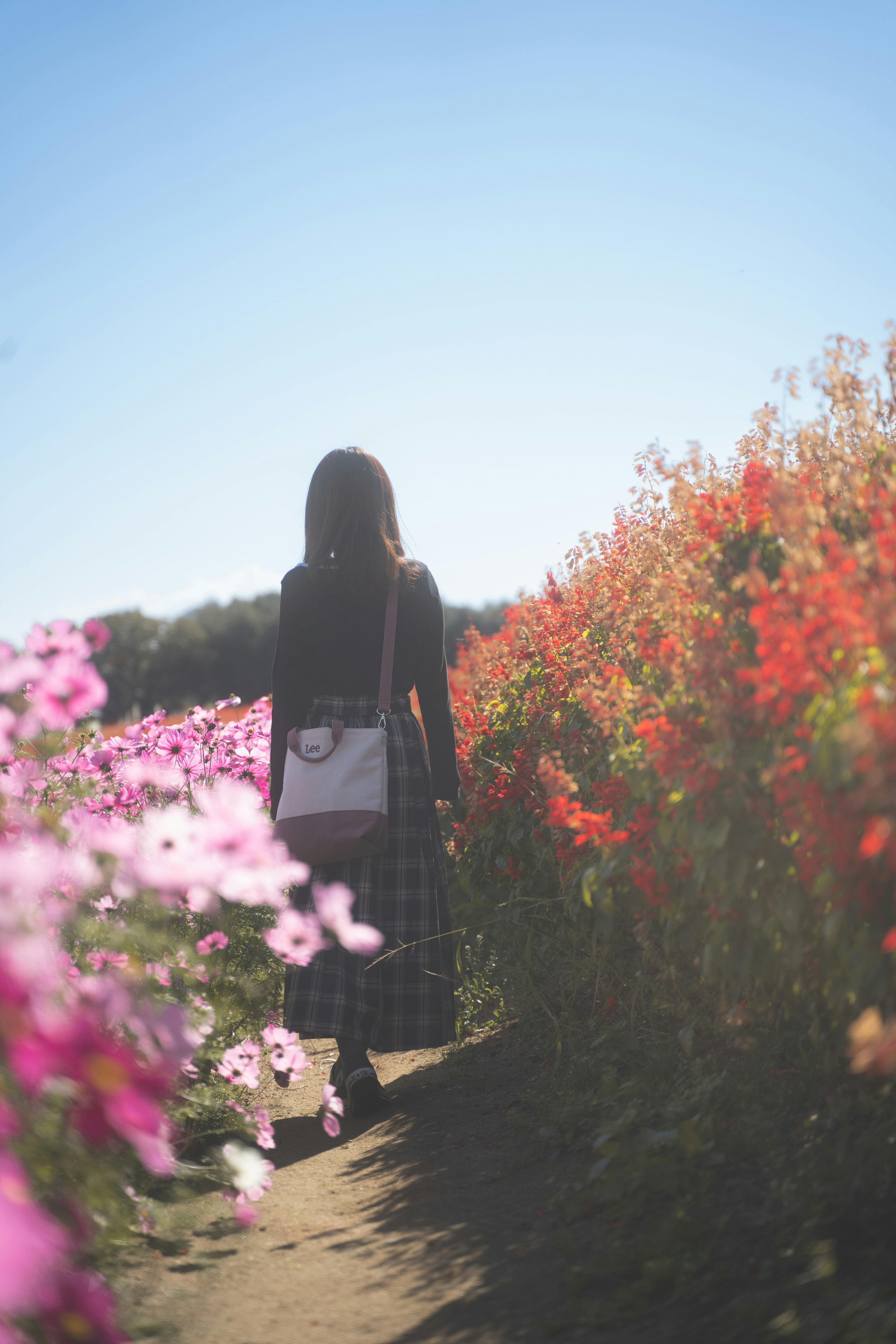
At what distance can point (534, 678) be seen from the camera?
13.7ft

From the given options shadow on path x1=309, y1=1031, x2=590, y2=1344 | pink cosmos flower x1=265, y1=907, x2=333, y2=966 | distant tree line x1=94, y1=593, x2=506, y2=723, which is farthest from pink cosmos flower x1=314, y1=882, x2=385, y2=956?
distant tree line x1=94, y1=593, x2=506, y2=723

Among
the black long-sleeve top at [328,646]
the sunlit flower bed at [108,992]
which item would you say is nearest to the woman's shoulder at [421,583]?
the black long-sleeve top at [328,646]

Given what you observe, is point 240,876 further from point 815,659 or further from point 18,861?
point 815,659

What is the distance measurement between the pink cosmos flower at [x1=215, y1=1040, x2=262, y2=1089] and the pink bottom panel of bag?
595 millimetres

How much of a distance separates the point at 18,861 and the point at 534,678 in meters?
3.17

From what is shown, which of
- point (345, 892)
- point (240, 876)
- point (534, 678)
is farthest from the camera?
point (534, 678)

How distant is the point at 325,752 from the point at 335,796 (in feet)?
0.50

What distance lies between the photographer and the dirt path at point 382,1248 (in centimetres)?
181

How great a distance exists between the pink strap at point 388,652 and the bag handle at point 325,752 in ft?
0.59

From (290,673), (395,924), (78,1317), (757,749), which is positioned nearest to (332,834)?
(395,924)

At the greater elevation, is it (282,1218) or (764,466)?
(764,466)

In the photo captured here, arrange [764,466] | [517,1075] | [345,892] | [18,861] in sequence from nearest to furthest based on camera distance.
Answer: [18,861], [345,892], [764,466], [517,1075]

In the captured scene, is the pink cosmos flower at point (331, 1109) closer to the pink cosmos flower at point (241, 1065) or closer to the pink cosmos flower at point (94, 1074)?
the pink cosmos flower at point (241, 1065)

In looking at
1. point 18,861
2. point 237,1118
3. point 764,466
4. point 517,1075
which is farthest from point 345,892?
point 517,1075
